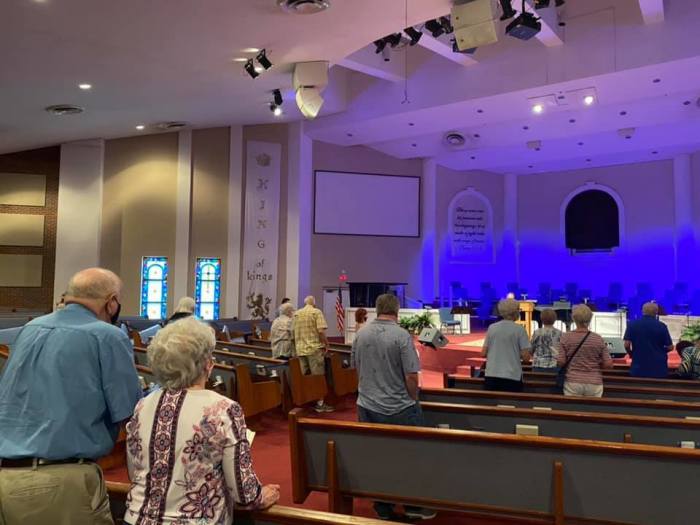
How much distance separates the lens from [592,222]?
57.4ft

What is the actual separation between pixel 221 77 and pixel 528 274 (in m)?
11.9

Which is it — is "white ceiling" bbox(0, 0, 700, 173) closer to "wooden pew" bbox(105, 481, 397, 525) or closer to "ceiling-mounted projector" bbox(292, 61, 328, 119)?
"ceiling-mounted projector" bbox(292, 61, 328, 119)

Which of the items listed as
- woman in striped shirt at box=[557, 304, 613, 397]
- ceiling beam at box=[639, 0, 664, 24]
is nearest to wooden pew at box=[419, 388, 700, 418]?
woman in striped shirt at box=[557, 304, 613, 397]

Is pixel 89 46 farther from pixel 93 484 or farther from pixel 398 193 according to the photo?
pixel 398 193

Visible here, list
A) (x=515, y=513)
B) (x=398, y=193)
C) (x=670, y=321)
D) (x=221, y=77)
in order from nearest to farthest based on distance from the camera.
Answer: (x=515, y=513) → (x=221, y=77) → (x=670, y=321) → (x=398, y=193)

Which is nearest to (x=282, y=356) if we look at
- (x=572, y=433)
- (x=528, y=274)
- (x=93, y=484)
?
(x=572, y=433)

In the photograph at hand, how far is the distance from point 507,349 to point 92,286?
126 inches

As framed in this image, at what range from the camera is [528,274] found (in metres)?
18.4

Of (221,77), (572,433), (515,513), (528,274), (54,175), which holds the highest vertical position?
(221,77)

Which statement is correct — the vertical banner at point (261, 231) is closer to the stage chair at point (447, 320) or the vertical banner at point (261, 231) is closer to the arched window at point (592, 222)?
the stage chair at point (447, 320)

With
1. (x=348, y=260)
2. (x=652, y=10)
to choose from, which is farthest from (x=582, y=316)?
(x=348, y=260)

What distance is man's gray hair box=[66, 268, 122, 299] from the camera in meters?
1.96

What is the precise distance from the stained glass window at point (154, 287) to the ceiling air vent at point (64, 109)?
3.83 m

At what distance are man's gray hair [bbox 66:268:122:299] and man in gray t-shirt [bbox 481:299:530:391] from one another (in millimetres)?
3052
